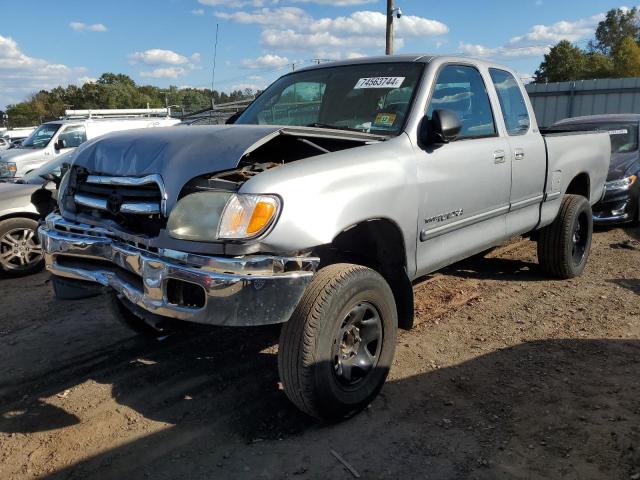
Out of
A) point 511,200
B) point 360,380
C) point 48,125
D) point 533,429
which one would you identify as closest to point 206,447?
point 360,380

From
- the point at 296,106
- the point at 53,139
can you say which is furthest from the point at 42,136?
the point at 296,106

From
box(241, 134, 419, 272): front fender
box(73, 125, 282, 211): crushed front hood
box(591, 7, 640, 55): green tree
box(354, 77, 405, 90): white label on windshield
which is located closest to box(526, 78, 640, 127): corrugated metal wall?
box(354, 77, 405, 90): white label on windshield

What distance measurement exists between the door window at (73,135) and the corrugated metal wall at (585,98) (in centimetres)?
1463

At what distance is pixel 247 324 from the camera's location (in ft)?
8.69

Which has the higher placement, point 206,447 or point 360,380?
point 360,380

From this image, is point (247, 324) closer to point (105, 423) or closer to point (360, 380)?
point (360, 380)

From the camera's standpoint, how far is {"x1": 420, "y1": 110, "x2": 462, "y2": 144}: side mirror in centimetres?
353

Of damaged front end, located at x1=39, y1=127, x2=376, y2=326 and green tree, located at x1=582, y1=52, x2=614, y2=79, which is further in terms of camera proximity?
green tree, located at x1=582, y1=52, x2=614, y2=79

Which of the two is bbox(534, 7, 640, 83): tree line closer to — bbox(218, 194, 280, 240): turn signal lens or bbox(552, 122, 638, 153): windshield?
bbox(552, 122, 638, 153): windshield

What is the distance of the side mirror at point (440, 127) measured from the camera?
11.6 ft

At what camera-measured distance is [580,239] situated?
5977 mm

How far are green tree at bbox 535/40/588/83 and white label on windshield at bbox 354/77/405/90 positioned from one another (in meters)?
55.1

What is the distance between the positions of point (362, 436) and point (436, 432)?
1.32 feet

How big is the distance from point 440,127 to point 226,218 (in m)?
1.60
